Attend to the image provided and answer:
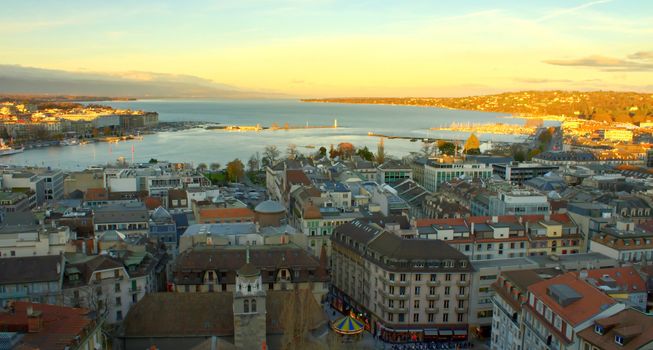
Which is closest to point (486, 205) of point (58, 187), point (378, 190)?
point (378, 190)

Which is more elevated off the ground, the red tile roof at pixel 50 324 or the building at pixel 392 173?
the red tile roof at pixel 50 324

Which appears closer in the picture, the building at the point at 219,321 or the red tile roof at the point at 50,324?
the red tile roof at the point at 50,324

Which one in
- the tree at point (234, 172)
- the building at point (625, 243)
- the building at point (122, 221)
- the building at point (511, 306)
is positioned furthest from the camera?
the tree at point (234, 172)

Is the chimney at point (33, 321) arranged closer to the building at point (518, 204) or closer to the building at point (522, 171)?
the building at point (518, 204)

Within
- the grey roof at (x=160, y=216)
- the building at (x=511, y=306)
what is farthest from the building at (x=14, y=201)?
the building at (x=511, y=306)

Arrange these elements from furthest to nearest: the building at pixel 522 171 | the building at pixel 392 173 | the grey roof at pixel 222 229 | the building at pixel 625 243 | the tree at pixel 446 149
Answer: the tree at pixel 446 149, the building at pixel 522 171, the building at pixel 392 173, the grey roof at pixel 222 229, the building at pixel 625 243

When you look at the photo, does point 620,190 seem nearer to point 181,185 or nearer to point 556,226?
point 556,226

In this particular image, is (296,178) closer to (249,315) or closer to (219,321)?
(219,321)
